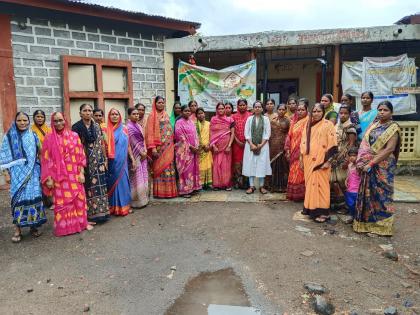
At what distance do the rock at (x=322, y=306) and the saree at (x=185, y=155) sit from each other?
3421 millimetres

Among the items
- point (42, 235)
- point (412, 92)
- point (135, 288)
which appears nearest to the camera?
point (135, 288)

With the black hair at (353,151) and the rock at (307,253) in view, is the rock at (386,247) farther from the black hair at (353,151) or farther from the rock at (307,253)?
the black hair at (353,151)

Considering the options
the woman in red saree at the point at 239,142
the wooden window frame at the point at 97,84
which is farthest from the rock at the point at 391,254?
the wooden window frame at the point at 97,84

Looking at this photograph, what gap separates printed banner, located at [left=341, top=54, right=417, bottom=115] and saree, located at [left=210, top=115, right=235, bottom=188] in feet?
10.8

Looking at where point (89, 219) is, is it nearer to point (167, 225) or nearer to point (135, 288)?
point (167, 225)

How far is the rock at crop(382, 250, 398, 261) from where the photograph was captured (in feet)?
11.6

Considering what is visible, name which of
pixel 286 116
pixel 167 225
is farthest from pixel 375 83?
pixel 167 225

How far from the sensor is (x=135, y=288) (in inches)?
120

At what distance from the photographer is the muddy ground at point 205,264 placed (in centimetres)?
282

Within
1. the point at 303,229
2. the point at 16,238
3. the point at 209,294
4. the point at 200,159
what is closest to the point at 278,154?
the point at 200,159

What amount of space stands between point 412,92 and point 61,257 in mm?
7314

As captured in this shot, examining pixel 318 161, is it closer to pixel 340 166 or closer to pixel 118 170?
pixel 340 166

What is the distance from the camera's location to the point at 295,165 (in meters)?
5.39

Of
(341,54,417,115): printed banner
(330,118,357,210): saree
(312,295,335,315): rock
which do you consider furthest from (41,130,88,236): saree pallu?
(341,54,417,115): printed banner
